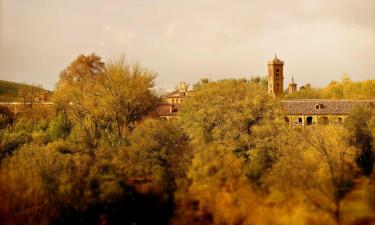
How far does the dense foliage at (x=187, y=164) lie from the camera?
21344 millimetres

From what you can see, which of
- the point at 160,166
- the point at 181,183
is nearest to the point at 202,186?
the point at 181,183

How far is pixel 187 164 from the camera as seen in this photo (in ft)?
81.0

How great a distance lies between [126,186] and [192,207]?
3432 millimetres

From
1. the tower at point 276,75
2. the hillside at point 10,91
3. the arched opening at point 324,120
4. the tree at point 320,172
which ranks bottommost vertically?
the tree at point 320,172

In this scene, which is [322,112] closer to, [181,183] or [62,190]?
[181,183]

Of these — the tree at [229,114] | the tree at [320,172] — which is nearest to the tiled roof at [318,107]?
the tree at [229,114]

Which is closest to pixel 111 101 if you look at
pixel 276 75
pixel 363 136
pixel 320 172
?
pixel 320 172

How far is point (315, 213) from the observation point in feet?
71.0

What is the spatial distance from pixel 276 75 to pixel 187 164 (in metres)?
46.8

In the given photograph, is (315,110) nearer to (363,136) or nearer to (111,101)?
(363,136)

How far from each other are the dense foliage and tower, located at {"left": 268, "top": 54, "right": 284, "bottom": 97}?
1450 inches

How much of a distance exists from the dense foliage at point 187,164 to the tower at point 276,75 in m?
36.8

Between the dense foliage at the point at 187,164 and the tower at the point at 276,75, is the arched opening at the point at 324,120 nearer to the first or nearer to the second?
the dense foliage at the point at 187,164

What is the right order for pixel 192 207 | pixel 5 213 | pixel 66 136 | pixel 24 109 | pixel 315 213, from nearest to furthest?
pixel 5 213, pixel 315 213, pixel 192 207, pixel 66 136, pixel 24 109
